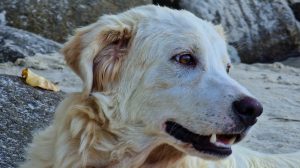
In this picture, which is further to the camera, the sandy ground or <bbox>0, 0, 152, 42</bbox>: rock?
<bbox>0, 0, 152, 42</bbox>: rock

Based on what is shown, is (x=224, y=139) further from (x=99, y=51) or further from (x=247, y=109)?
(x=99, y=51)

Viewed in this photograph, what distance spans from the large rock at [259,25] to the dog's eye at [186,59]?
7.20 metres

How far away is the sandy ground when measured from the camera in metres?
6.66

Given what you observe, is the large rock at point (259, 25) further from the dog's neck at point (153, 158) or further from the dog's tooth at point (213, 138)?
the dog's tooth at point (213, 138)

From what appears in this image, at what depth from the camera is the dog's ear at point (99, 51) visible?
4105 millimetres

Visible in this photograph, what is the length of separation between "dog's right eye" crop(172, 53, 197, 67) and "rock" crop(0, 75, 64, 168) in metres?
1.85

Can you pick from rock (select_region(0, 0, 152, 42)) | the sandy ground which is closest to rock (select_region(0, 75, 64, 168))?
the sandy ground

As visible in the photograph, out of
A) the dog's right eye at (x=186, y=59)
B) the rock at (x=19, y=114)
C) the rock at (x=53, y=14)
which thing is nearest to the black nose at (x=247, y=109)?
the dog's right eye at (x=186, y=59)

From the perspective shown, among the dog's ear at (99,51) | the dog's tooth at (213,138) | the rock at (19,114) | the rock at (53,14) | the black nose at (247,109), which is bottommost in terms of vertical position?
the rock at (53,14)

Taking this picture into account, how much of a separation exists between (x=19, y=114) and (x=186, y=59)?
227 centimetres

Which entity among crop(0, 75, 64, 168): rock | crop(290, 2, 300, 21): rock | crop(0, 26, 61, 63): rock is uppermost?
crop(0, 75, 64, 168): rock

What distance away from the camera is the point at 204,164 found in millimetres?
4438

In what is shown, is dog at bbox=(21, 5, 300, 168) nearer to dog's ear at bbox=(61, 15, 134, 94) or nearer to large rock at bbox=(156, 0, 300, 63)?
dog's ear at bbox=(61, 15, 134, 94)

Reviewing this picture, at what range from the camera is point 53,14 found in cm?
1041
